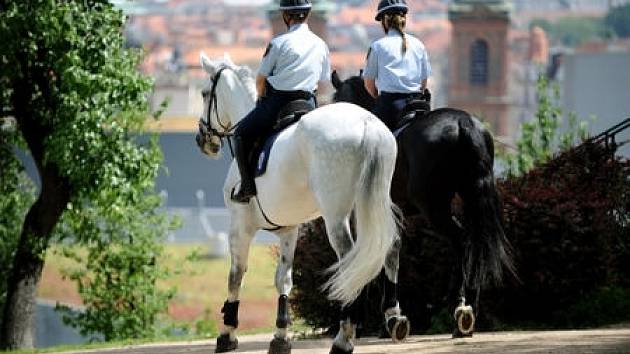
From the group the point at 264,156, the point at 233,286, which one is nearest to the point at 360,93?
the point at 233,286

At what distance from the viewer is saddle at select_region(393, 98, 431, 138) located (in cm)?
1691

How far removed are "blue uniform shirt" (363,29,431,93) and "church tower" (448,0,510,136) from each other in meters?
171

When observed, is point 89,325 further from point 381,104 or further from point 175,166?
point 175,166

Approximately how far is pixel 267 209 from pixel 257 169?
1.00ft

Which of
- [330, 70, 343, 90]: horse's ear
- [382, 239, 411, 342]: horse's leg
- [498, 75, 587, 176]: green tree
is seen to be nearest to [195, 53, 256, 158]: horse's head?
[330, 70, 343, 90]: horse's ear

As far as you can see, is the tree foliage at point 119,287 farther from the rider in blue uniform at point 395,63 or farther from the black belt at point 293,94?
the black belt at point 293,94

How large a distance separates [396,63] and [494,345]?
104 inches

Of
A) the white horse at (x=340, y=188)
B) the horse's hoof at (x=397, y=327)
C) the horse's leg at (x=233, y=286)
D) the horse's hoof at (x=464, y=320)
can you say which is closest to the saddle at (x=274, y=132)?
the white horse at (x=340, y=188)

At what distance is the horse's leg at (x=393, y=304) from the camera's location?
1558cm

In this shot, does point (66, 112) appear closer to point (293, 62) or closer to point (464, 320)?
point (293, 62)

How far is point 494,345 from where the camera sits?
15602mm

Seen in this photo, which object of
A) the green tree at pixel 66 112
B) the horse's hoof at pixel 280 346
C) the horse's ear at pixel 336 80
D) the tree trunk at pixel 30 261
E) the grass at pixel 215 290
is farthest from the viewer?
the grass at pixel 215 290

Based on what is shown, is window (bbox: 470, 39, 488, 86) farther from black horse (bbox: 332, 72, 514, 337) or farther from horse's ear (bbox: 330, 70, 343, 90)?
black horse (bbox: 332, 72, 514, 337)

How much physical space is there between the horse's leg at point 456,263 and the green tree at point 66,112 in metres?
9.71
